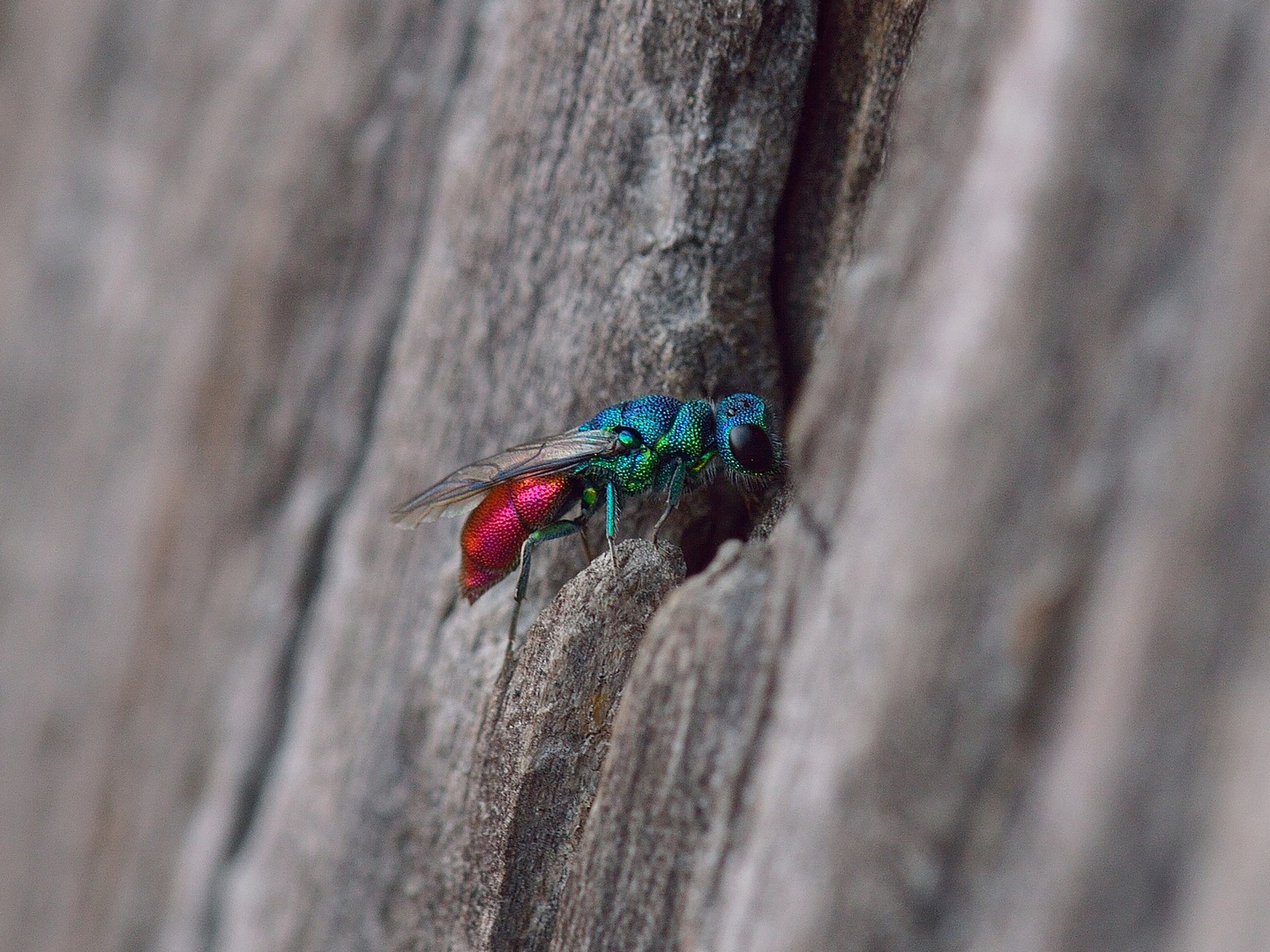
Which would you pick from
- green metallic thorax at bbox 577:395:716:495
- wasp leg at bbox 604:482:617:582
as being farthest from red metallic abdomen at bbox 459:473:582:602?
green metallic thorax at bbox 577:395:716:495

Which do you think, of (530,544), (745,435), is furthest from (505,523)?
(745,435)

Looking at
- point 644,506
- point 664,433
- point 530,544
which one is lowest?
point 530,544

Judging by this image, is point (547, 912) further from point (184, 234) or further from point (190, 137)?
point (190, 137)

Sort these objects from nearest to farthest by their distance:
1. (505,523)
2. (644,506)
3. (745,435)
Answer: (745,435) < (505,523) < (644,506)

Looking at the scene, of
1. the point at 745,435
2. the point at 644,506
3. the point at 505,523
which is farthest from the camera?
the point at 644,506

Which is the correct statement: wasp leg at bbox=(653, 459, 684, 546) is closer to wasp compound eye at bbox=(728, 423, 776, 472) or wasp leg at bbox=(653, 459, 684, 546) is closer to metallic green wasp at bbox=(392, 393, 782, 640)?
metallic green wasp at bbox=(392, 393, 782, 640)

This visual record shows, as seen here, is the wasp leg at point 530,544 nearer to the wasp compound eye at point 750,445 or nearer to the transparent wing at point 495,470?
the transparent wing at point 495,470

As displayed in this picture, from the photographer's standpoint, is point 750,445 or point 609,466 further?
point 609,466

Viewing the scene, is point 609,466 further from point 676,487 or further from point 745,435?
point 745,435
